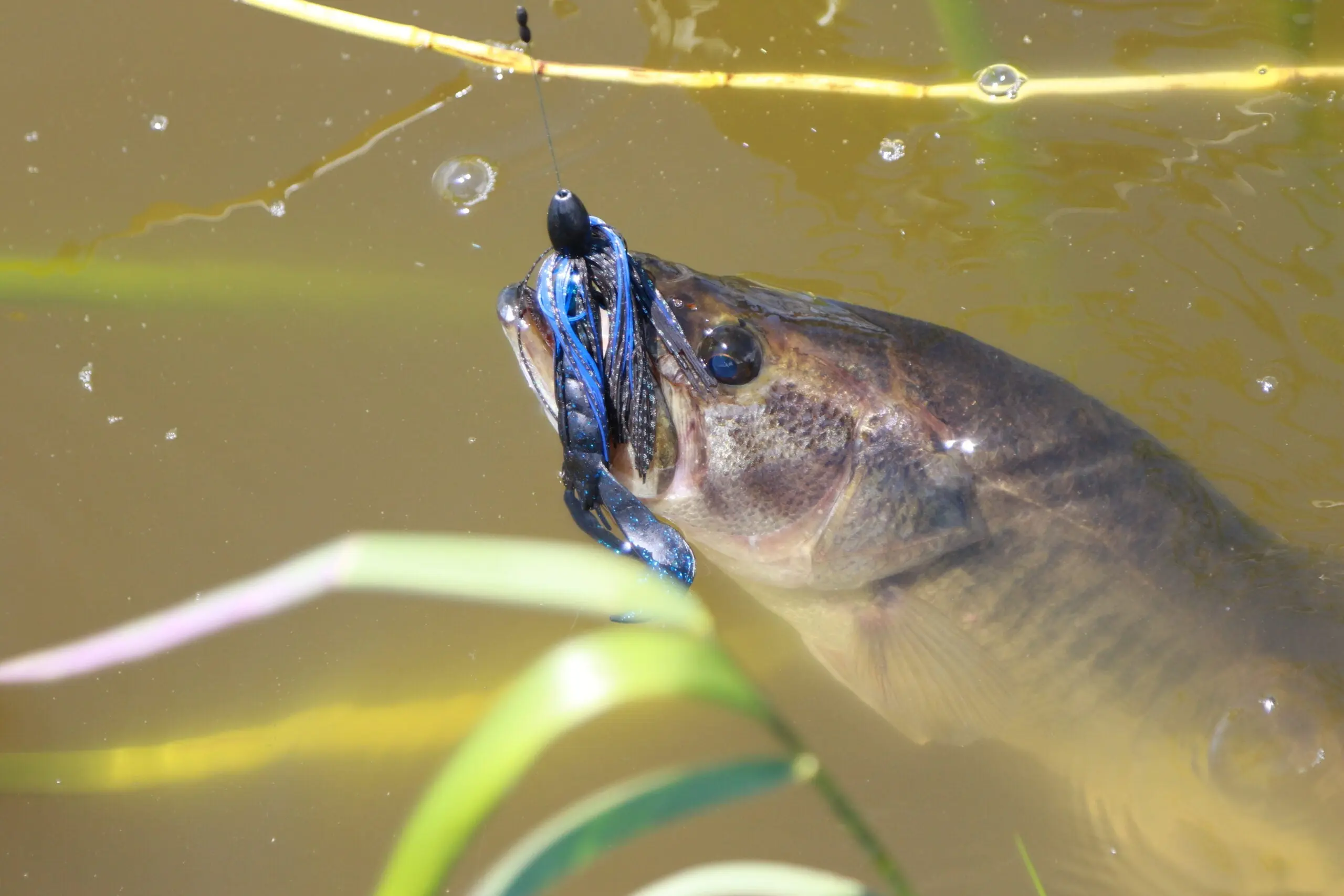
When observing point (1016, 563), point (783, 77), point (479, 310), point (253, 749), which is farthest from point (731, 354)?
point (253, 749)

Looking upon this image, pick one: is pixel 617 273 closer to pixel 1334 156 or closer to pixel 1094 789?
pixel 1094 789

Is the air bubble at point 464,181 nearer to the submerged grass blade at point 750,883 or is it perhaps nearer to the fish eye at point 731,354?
the fish eye at point 731,354

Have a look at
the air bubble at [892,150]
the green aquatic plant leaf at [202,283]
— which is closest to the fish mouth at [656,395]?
the green aquatic plant leaf at [202,283]

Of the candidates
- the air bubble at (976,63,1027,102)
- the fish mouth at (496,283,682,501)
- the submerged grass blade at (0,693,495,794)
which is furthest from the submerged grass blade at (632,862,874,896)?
the air bubble at (976,63,1027,102)

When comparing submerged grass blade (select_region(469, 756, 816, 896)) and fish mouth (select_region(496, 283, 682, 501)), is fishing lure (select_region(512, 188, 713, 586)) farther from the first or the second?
submerged grass blade (select_region(469, 756, 816, 896))

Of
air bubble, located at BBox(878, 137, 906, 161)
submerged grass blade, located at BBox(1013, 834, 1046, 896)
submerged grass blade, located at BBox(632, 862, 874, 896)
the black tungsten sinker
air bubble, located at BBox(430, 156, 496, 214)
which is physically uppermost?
the black tungsten sinker

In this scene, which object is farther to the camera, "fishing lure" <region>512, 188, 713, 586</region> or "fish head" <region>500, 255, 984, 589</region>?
"fish head" <region>500, 255, 984, 589</region>
